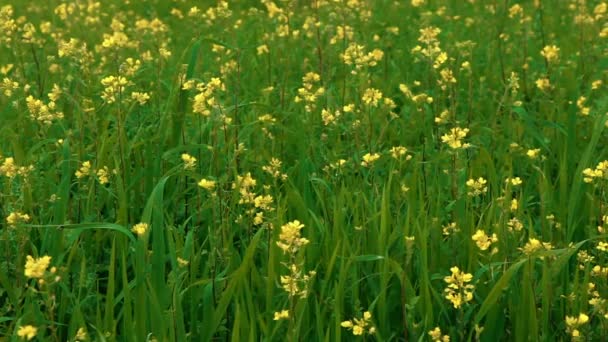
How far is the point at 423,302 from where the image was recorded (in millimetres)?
2369

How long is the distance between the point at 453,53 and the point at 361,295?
9.84ft

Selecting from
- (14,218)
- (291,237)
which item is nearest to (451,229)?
(291,237)

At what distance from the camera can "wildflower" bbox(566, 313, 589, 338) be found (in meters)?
2.03

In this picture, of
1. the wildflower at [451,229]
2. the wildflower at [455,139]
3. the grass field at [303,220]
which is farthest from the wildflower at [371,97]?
the wildflower at [451,229]

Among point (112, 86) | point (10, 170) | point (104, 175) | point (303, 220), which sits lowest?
point (303, 220)

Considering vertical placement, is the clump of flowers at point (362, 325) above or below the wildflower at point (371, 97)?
below

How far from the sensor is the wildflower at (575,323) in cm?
203

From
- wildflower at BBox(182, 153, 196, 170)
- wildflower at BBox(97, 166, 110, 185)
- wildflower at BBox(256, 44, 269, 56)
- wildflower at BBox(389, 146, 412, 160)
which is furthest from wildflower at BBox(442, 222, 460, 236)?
wildflower at BBox(256, 44, 269, 56)

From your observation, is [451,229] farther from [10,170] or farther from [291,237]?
[10,170]

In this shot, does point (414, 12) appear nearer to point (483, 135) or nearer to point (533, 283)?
point (483, 135)

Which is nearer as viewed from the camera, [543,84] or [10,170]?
[10,170]

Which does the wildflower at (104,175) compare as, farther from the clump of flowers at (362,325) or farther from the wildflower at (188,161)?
the clump of flowers at (362,325)

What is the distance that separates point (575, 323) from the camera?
6.82 feet

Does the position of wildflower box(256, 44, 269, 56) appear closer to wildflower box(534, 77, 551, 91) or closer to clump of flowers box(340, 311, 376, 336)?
wildflower box(534, 77, 551, 91)
